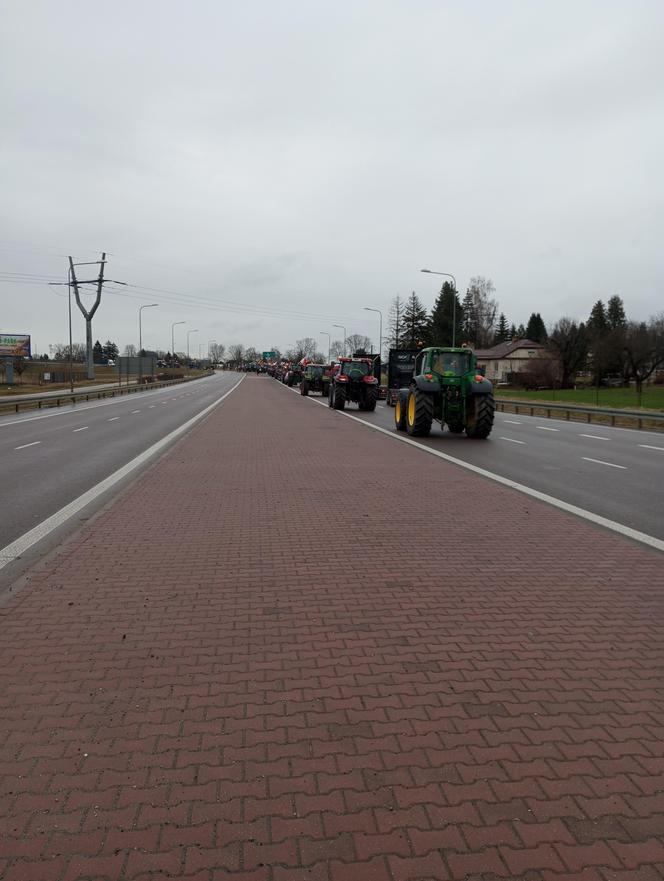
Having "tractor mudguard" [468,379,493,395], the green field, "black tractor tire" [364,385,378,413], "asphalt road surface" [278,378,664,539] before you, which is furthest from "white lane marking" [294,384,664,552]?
the green field

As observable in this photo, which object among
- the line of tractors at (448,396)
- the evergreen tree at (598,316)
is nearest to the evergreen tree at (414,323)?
the evergreen tree at (598,316)

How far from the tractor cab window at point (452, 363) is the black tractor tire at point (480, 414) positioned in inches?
34.0

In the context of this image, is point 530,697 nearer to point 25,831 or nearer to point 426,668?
point 426,668

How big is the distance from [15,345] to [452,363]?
71198 mm

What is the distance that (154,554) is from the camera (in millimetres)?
6602

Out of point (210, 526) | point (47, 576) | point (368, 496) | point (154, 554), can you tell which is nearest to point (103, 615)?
point (47, 576)

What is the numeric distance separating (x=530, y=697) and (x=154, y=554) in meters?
4.08

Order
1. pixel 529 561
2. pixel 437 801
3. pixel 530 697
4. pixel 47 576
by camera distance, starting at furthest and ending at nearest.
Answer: pixel 529 561 → pixel 47 576 → pixel 530 697 → pixel 437 801

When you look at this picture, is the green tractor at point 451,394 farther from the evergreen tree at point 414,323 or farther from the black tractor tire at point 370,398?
the evergreen tree at point 414,323

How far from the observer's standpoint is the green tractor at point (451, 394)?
18.3 m

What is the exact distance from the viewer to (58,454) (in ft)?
51.1

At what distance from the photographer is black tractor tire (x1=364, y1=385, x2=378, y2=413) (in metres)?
31.8

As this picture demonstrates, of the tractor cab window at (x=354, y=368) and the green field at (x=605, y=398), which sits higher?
the tractor cab window at (x=354, y=368)

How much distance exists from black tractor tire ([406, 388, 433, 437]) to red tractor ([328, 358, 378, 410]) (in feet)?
40.1
